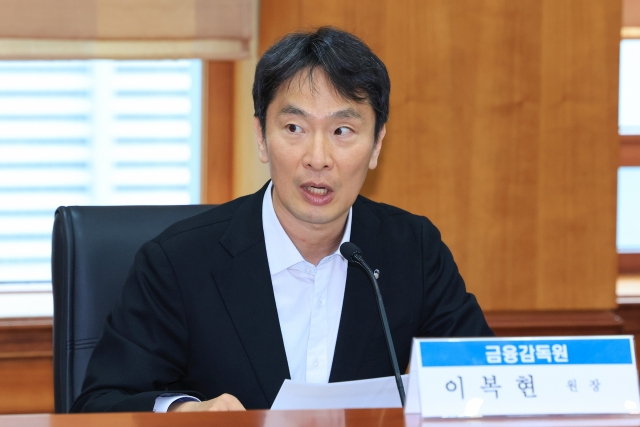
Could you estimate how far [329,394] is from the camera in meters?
1.21

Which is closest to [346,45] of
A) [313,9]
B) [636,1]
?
[313,9]

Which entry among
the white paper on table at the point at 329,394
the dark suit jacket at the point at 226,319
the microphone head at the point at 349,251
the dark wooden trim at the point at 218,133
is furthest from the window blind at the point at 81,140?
the white paper on table at the point at 329,394

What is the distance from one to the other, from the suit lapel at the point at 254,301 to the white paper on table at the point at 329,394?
0.99 feet

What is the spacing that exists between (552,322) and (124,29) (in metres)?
1.61

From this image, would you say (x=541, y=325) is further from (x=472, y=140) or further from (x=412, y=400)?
(x=412, y=400)

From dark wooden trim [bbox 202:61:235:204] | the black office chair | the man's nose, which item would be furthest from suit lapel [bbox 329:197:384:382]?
dark wooden trim [bbox 202:61:235:204]

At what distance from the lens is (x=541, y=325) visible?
2.65 meters

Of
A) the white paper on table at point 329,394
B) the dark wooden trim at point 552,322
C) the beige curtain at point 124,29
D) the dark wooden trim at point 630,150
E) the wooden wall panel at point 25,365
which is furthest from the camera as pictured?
the dark wooden trim at point 630,150

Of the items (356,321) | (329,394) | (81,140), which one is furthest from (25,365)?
(329,394)

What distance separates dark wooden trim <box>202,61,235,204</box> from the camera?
9.08 feet

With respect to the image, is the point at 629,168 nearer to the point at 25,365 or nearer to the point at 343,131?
the point at 343,131

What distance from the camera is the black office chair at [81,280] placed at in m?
1.58

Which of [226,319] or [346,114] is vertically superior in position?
[346,114]

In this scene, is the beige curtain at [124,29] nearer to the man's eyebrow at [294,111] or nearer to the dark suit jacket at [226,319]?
the dark suit jacket at [226,319]
